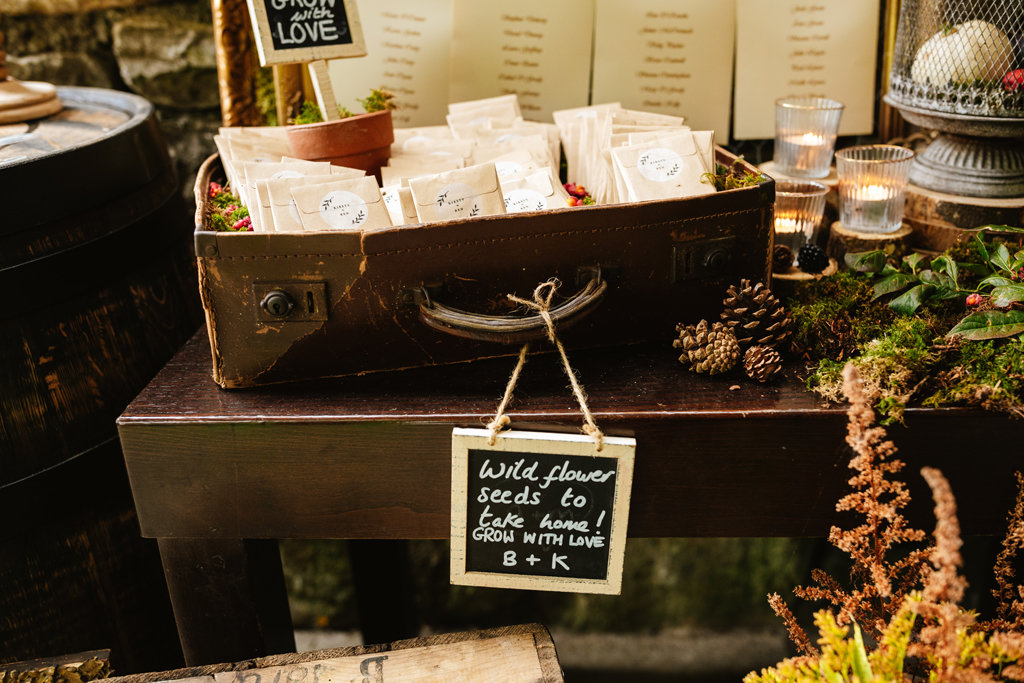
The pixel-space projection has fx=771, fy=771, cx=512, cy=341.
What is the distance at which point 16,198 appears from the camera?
102 cm

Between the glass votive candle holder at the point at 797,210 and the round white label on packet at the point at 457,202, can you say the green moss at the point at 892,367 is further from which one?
the round white label on packet at the point at 457,202

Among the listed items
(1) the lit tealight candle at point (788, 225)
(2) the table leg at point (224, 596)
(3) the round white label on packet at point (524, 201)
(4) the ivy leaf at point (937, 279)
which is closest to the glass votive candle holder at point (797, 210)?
(1) the lit tealight candle at point (788, 225)

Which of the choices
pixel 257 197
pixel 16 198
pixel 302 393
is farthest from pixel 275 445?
pixel 16 198

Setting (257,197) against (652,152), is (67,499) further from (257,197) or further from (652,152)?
(652,152)

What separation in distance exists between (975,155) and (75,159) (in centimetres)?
136

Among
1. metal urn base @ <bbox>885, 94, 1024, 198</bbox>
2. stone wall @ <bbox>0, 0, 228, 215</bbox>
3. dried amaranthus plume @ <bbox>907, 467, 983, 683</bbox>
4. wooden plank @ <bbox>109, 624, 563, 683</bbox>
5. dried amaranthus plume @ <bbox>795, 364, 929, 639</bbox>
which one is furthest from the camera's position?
stone wall @ <bbox>0, 0, 228, 215</bbox>

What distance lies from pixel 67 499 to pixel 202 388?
309 millimetres

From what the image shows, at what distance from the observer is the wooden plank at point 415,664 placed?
958 mm

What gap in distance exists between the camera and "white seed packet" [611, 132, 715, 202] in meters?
1.08

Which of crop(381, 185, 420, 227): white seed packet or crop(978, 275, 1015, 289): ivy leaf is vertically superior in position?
crop(381, 185, 420, 227): white seed packet

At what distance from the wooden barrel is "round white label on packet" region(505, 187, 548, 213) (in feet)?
1.85

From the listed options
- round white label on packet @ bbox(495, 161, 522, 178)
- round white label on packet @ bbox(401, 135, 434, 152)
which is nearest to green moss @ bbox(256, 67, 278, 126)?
round white label on packet @ bbox(401, 135, 434, 152)

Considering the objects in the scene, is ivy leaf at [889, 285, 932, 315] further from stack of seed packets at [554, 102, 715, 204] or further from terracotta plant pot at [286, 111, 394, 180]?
terracotta plant pot at [286, 111, 394, 180]

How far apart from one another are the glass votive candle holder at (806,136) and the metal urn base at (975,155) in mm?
108
